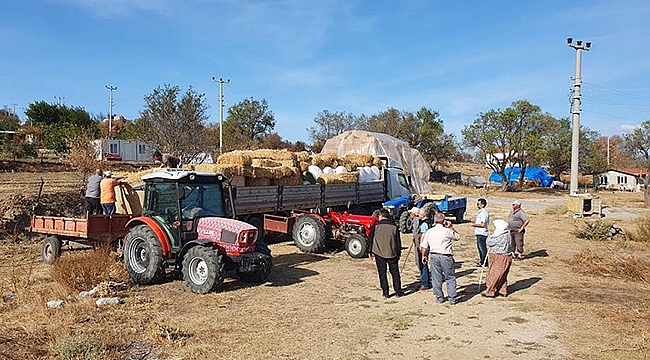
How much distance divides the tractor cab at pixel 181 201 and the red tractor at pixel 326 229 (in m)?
3.83

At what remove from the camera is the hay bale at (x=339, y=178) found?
16812mm

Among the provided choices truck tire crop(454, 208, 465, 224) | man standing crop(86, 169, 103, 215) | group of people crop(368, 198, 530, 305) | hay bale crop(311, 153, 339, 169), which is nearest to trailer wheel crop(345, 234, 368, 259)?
group of people crop(368, 198, 530, 305)

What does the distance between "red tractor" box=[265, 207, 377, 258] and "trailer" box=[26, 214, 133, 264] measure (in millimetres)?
4323

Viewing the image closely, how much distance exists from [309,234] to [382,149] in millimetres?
21257

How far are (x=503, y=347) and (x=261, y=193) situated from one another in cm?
887

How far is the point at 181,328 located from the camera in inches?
277

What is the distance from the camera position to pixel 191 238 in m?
9.26

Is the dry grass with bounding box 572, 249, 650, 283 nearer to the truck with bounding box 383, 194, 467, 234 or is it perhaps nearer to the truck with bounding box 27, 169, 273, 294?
the truck with bounding box 383, 194, 467, 234

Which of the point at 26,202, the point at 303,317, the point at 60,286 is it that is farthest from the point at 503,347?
the point at 26,202

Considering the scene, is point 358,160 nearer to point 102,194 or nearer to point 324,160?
point 324,160

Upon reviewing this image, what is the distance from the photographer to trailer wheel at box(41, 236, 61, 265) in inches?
427

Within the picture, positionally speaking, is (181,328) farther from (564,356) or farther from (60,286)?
(564,356)

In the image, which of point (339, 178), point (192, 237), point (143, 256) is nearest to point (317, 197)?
point (339, 178)

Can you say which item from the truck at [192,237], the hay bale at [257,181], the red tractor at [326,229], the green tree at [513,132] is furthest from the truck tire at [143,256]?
the green tree at [513,132]
